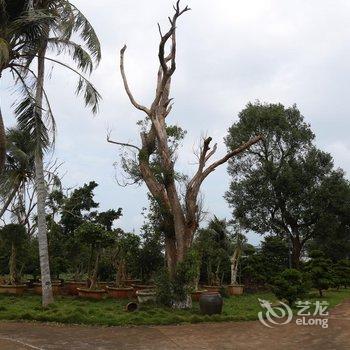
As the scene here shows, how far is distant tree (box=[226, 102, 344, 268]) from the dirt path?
44.4 ft

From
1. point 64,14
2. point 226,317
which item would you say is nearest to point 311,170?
point 226,317

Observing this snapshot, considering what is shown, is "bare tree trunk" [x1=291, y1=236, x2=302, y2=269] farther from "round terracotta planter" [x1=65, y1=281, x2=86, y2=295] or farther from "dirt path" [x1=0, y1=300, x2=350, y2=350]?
"dirt path" [x1=0, y1=300, x2=350, y2=350]

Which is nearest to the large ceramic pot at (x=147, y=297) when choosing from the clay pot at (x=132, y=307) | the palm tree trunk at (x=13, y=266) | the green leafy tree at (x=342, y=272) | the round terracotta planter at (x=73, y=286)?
the clay pot at (x=132, y=307)

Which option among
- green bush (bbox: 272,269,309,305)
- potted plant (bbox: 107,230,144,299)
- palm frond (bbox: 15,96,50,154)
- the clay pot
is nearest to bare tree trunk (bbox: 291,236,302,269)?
potted plant (bbox: 107,230,144,299)

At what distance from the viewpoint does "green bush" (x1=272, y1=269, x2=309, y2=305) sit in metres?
12.6

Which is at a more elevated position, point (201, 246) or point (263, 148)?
point (263, 148)

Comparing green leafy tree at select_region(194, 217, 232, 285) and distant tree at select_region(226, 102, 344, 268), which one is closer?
green leafy tree at select_region(194, 217, 232, 285)

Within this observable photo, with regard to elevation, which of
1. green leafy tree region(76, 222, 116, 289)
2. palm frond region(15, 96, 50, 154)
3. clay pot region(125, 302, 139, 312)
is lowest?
clay pot region(125, 302, 139, 312)

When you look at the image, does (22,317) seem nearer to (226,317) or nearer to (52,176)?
(226,317)

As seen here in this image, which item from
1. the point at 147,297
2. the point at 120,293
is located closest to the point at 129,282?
the point at 120,293

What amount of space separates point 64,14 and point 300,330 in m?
9.52

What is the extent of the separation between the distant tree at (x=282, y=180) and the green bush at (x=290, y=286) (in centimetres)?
1068

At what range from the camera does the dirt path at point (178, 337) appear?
25.6ft

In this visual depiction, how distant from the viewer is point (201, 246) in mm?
18141
